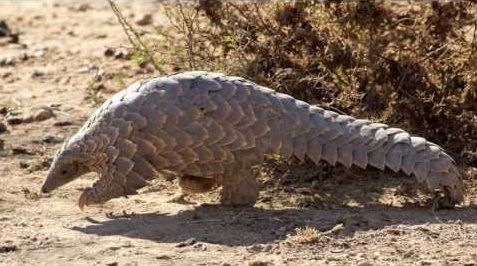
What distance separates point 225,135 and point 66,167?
1.05 metres

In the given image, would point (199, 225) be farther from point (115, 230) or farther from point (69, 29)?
point (69, 29)

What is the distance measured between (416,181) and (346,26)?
1.31 m

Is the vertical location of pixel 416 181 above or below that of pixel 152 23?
below

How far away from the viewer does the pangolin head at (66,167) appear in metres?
6.44

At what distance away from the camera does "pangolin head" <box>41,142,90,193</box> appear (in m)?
6.44

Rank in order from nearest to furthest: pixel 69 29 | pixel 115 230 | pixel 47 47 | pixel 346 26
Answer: pixel 115 230
pixel 346 26
pixel 47 47
pixel 69 29

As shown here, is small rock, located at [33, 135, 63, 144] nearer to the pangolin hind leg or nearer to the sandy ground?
the sandy ground

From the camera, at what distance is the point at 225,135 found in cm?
618

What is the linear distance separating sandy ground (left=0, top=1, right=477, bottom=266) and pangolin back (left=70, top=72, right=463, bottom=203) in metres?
0.27

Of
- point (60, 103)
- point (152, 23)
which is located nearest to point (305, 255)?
point (60, 103)

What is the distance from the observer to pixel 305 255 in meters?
5.46

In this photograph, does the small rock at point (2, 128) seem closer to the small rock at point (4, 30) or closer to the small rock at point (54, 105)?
the small rock at point (54, 105)

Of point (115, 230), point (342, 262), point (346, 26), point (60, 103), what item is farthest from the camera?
point (60, 103)

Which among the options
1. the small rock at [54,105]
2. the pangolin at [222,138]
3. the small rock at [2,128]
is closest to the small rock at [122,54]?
the small rock at [54,105]
